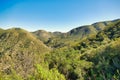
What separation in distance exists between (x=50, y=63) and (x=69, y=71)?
8.23 metres

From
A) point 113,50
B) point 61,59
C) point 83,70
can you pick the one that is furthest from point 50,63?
point 113,50

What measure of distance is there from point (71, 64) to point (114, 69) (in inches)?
512

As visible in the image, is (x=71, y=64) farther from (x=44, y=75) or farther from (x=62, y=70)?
(x=44, y=75)

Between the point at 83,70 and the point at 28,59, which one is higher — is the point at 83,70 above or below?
below

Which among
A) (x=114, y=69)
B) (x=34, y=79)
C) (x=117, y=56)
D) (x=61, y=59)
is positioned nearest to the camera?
(x=34, y=79)

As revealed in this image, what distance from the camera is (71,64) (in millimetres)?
49781

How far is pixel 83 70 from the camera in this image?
46312 millimetres

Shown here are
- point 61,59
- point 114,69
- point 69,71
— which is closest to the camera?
point 114,69

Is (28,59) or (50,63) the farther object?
(50,63)

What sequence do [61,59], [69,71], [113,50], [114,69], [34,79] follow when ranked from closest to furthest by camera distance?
[34,79], [114,69], [113,50], [69,71], [61,59]

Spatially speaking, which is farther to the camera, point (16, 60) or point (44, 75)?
point (16, 60)

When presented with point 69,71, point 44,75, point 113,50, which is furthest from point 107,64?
point 44,75

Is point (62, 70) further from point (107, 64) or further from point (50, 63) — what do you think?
point (107, 64)

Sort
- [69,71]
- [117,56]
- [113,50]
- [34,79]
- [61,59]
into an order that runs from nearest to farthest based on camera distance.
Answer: [34,79]
[117,56]
[113,50]
[69,71]
[61,59]
